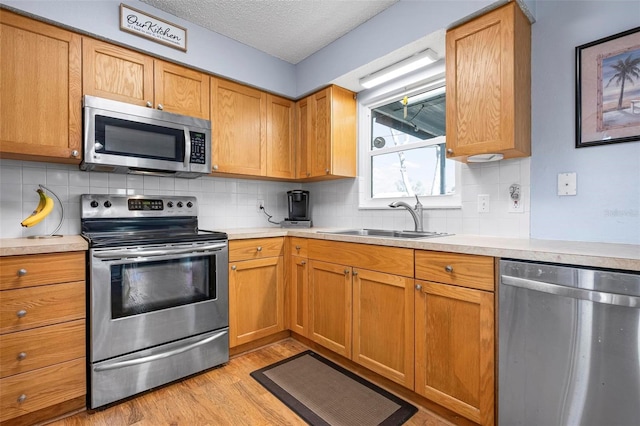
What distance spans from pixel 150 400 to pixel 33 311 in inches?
30.8

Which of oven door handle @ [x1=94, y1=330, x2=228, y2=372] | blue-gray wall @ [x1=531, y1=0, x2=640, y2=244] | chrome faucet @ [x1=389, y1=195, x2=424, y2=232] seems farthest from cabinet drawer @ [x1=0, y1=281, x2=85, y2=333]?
blue-gray wall @ [x1=531, y1=0, x2=640, y2=244]

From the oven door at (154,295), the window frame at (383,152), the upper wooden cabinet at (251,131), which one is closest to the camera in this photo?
the oven door at (154,295)

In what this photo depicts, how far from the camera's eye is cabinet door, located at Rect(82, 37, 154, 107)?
190cm

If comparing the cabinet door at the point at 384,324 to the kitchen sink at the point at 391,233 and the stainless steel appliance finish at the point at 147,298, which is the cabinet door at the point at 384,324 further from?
the stainless steel appliance finish at the point at 147,298

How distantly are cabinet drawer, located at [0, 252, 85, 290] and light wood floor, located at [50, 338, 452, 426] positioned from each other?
74 cm

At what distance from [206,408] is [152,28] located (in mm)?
2422

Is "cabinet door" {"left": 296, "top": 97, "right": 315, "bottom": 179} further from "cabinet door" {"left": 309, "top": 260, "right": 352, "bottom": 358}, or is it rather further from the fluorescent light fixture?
"cabinet door" {"left": 309, "top": 260, "right": 352, "bottom": 358}

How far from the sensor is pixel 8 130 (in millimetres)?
1674

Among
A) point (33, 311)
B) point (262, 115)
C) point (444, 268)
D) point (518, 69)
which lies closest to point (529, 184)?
point (518, 69)

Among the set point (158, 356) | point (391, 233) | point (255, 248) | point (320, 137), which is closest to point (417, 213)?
point (391, 233)

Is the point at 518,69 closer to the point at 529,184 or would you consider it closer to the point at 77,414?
the point at 529,184

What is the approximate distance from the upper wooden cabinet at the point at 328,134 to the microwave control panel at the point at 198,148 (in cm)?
93

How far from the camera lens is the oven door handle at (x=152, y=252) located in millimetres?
1700

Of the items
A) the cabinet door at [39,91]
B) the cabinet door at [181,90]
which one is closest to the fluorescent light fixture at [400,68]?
the cabinet door at [181,90]
